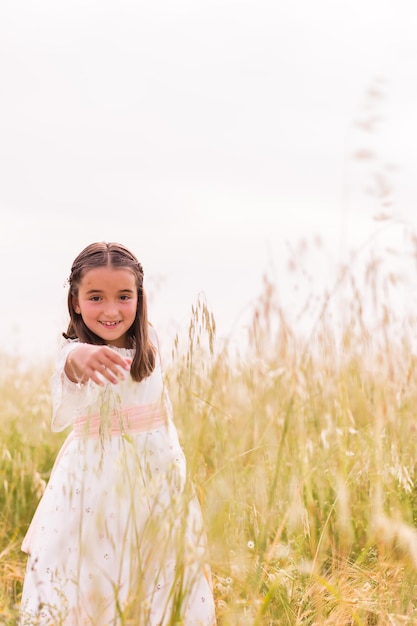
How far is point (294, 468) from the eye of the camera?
242 cm

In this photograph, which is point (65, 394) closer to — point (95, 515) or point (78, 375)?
point (78, 375)

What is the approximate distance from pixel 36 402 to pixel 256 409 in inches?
74.8

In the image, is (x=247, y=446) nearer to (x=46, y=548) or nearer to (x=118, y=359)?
(x=46, y=548)

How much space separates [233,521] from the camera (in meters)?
1.66

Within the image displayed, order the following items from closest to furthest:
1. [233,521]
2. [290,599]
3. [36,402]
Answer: [233,521] < [290,599] < [36,402]

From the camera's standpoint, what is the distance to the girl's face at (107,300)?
2.11 m

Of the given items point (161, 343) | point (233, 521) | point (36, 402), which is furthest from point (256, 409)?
point (36, 402)

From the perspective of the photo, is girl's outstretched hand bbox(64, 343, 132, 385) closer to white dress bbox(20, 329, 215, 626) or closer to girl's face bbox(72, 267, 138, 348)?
white dress bbox(20, 329, 215, 626)

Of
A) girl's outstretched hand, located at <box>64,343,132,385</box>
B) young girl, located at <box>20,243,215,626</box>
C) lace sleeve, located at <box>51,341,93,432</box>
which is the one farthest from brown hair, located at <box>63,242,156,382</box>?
girl's outstretched hand, located at <box>64,343,132,385</box>

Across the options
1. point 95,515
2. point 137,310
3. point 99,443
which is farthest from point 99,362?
point 137,310

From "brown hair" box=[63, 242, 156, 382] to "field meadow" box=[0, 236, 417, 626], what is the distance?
12 centimetres

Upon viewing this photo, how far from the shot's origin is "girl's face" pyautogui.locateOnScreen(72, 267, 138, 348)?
2.11 metres

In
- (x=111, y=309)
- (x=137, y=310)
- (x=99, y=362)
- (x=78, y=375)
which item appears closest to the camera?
(x=99, y=362)

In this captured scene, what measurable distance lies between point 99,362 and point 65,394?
399 millimetres
